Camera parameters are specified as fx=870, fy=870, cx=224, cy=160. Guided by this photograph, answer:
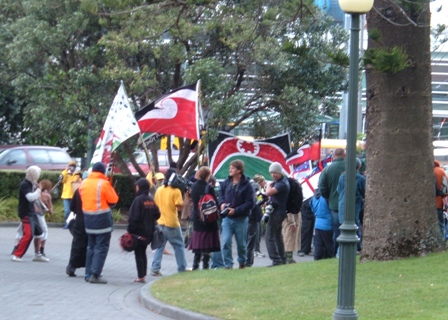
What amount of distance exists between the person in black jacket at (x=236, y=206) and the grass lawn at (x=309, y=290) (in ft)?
2.26

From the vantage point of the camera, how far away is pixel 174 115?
642 inches

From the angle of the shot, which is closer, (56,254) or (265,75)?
(56,254)

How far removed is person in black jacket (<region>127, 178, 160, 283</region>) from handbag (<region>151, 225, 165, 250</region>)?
22 centimetres

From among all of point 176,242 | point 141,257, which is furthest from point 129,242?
point 176,242

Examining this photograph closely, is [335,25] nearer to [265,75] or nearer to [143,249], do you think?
[265,75]

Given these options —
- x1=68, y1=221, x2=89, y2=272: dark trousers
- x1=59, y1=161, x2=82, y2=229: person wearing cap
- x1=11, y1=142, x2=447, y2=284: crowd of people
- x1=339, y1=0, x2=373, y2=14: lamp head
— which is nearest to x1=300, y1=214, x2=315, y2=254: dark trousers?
x1=11, y1=142, x2=447, y2=284: crowd of people

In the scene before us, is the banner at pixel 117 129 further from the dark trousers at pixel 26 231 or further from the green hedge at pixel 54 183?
the green hedge at pixel 54 183

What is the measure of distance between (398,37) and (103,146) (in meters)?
5.67

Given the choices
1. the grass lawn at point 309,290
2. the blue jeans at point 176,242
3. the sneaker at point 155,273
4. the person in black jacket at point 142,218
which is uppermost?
the person in black jacket at point 142,218

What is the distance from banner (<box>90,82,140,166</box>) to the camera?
15.6 meters

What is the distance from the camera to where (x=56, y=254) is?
16.9 meters

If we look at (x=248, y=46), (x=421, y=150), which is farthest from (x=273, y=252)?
(x=248, y=46)

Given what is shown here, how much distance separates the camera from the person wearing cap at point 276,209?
14.0 metres

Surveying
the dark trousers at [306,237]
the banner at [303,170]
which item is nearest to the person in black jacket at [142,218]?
the dark trousers at [306,237]
